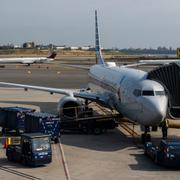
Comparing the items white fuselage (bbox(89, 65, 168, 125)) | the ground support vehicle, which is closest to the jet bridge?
white fuselage (bbox(89, 65, 168, 125))

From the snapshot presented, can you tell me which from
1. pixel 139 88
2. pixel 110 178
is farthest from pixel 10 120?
pixel 110 178

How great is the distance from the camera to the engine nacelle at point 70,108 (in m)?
36.7

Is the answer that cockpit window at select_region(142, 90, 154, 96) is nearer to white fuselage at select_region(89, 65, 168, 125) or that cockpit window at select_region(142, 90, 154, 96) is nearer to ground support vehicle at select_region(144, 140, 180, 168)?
white fuselage at select_region(89, 65, 168, 125)

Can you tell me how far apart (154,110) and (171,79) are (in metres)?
4.24

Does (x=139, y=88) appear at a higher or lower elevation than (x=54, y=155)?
higher

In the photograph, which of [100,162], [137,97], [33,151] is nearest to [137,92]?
[137,97]

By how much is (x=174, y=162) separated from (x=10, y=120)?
1398 centimetres

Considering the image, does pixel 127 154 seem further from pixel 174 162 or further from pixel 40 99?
pixel 40 99

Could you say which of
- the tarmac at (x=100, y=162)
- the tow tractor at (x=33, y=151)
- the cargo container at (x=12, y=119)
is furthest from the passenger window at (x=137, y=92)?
the cargo container at (x=12, y=119)

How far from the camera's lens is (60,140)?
30719 mm

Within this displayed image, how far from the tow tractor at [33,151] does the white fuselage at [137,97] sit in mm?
6332

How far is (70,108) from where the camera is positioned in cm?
3675

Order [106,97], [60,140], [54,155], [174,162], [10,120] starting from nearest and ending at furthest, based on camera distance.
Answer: [174,162] → [54,155] → [60,140] → [10,120] → [106,97]

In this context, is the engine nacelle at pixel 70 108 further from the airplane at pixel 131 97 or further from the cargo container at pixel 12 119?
the cargo container at pixel 12 119
